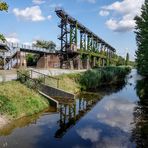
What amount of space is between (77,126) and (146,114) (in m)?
8.22

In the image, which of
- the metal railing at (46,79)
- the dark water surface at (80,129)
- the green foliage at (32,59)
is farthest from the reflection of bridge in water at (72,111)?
the green foliage at (32,59)

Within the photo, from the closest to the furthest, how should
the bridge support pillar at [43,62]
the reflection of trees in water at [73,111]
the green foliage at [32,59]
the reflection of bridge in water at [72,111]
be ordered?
1. the reflection of bridge in water at [72,111]
2. the reflection of trees in water at [73,111]
3. the bridge support pillar at [43,62]
4. the green foliage at [32,59]

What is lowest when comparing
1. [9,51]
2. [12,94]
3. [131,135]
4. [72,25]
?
[131,135]

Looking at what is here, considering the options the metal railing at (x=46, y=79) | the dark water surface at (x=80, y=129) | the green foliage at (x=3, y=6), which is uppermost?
the green foliage at (x=3, y=6)

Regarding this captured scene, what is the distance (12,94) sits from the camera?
28.3 m

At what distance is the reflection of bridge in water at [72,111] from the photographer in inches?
969

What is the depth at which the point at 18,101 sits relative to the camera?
27.7 meters

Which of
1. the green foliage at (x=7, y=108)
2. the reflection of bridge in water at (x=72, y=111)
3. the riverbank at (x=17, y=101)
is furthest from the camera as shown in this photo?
the riverbank at (x=17, y=101)

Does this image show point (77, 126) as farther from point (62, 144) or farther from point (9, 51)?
point (9, 51)

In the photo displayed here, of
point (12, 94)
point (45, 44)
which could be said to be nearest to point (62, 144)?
point (12, 94)

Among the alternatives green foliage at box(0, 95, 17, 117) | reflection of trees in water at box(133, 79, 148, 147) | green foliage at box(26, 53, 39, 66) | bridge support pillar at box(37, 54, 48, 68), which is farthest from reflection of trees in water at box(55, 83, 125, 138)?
green foliage at box(26, 53, 39, 66)

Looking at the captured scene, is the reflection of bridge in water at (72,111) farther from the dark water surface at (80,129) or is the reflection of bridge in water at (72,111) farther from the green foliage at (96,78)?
the green foliage at (96,78)

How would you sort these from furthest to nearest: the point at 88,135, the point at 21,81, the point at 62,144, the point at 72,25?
the point at 72,25 → the point at 21,81 → the point at 88,135 → the point at 62,144

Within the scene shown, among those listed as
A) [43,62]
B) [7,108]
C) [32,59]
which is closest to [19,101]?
[7,108]
